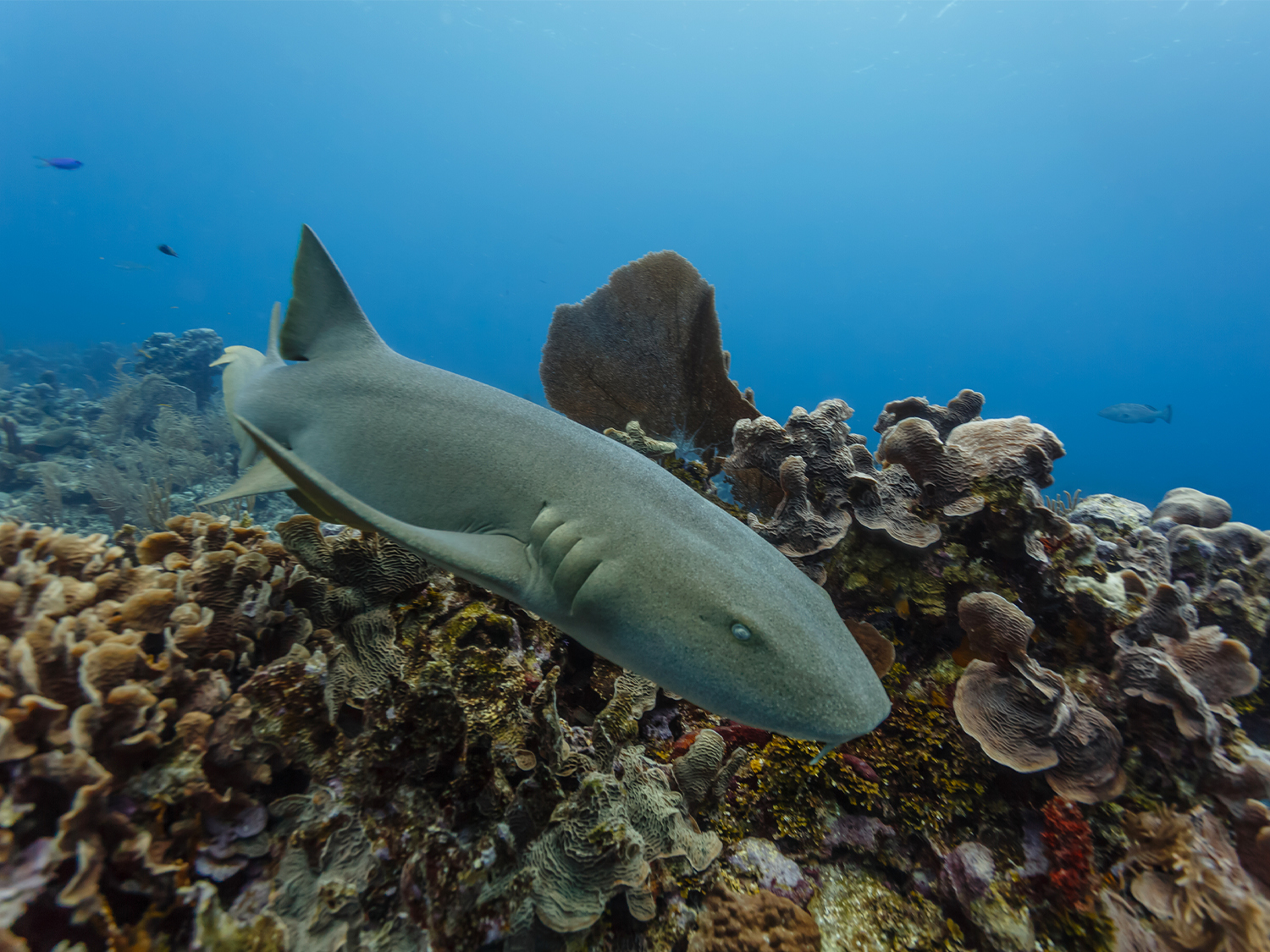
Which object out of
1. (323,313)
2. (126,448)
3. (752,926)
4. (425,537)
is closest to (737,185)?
(126,448)

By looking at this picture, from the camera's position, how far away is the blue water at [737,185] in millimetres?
100750

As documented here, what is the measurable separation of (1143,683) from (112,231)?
661ft

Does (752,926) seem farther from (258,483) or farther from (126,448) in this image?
(126,448)

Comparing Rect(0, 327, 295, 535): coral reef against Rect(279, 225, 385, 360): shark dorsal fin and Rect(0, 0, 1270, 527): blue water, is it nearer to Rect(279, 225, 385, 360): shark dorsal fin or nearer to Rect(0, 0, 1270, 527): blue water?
Rect(279, 225, 385, 360): shark dorsal fin

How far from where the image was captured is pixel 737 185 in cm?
15100

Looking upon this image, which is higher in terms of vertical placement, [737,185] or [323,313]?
[737,185]

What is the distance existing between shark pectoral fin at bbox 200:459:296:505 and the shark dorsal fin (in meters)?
0.71

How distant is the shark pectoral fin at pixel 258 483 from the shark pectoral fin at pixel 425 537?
0.83 m

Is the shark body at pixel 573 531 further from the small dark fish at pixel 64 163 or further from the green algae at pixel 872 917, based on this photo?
the small dark fish at pixel 64 163

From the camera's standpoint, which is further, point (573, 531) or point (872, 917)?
point (872, 917)

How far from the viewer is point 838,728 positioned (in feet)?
5.38

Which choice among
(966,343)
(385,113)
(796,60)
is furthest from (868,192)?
(385,113)

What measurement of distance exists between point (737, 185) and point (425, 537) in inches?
6884

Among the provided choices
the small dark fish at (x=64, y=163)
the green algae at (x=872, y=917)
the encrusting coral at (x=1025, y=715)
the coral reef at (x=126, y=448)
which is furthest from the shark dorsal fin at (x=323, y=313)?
the small dark fish at (x=64, y=163)
